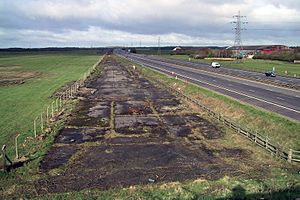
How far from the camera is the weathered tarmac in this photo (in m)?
19.7

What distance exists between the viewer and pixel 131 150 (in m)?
25.2

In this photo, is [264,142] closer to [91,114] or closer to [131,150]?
[131,150]

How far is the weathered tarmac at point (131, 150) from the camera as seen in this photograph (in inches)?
776

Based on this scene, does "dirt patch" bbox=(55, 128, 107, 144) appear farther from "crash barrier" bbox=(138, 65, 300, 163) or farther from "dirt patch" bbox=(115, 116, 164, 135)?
"crash barrier" bbox=(138, 65, 300, 163)

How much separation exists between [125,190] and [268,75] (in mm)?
62013

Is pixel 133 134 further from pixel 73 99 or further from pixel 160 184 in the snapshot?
pixel 73 99

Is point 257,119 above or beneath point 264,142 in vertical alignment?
above

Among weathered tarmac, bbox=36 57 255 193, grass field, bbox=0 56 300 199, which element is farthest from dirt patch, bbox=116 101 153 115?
grass field, bbox=0 56 300 199

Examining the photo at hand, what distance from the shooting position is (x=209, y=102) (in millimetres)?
44938

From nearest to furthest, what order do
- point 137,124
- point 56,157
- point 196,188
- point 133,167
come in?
point 196,188 < point 133,167 < point 56,157 < point 137,124

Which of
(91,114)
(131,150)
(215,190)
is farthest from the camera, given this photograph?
(91,114)

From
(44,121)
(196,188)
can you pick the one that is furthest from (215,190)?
(44,121)

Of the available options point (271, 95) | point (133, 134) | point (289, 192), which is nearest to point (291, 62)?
point (271, 95)

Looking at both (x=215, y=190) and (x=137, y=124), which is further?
(x=137, y=124)
